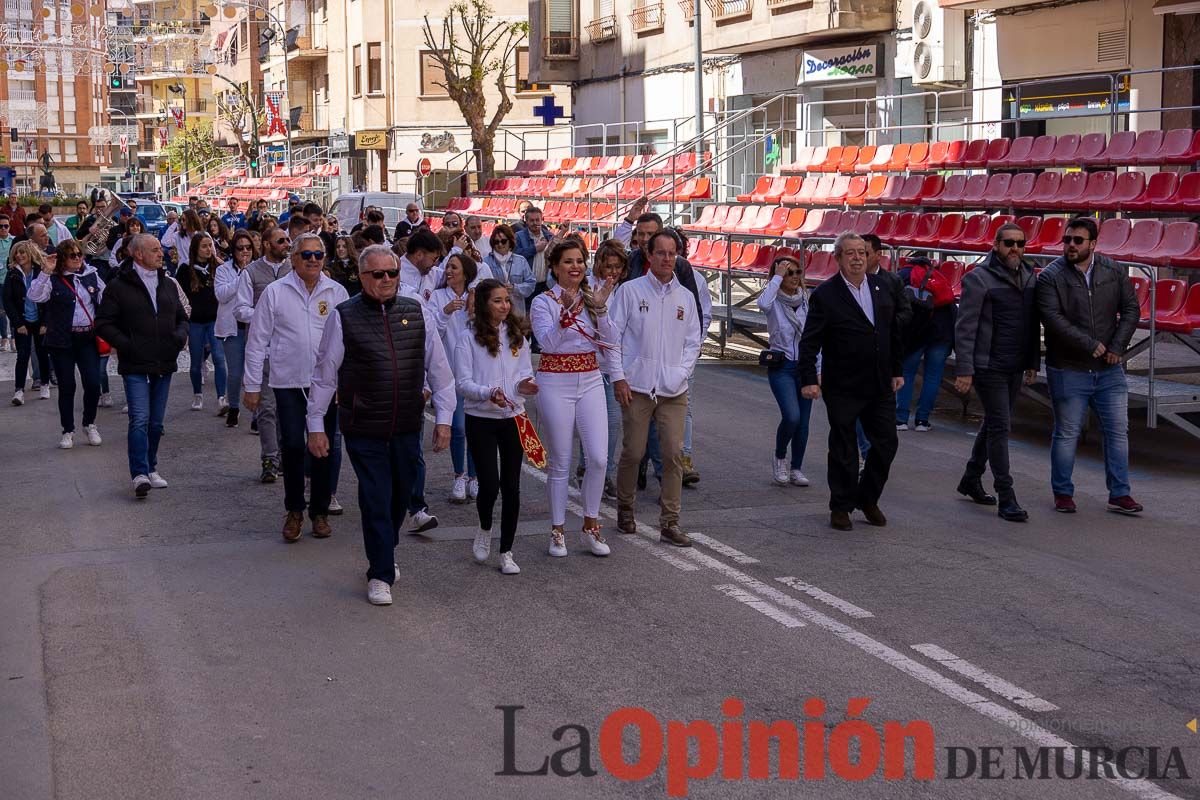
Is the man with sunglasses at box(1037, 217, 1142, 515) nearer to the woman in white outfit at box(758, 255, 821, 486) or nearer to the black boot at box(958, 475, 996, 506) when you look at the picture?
the black boot at box(958, 475, 996, 506)

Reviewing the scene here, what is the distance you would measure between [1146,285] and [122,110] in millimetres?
124235

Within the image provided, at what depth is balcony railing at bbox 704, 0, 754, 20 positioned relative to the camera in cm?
3114

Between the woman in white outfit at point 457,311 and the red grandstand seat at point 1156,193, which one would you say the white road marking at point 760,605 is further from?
the red grandstand seat at point 1156,193

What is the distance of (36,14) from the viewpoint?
90.0 meters

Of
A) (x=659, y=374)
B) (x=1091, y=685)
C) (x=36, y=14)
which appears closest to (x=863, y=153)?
(x=659, y=374)

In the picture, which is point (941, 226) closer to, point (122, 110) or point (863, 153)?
point (863, 153)

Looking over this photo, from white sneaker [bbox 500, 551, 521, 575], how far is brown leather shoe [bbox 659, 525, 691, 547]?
114 centimetres

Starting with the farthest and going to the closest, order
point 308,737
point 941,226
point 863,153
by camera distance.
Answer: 1. point 863,153
2. point 941,226
3. point 308,737

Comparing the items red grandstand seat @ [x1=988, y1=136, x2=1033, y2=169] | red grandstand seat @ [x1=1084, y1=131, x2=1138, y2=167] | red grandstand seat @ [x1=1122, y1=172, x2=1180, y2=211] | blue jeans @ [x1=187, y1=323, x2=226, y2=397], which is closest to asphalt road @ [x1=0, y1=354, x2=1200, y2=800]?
blue jeans @ [x1=187, y1=323, x2=226, y2=397]

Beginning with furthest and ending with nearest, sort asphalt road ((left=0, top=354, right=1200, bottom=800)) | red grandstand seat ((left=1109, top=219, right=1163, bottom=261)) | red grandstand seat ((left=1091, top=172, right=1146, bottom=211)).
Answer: red grandstand seat ((left=1091, top=172, right=1146, bottom=211)) < red grandstand seat ((left=1109, top=219, right=1163, bottom=261)) < asphalt road ((left=0, top=354, right=1200, bottom=800))

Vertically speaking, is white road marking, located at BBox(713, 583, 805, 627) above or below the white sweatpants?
below

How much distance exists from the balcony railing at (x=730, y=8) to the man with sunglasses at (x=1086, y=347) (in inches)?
860

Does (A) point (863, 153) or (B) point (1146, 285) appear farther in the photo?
(A) point (863, 153)

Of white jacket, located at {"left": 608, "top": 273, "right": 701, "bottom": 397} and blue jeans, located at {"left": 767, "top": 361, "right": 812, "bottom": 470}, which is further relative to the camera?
blue jeans, located at {"left": 767, "top": 361, "right": 812, "bottom": 470}
